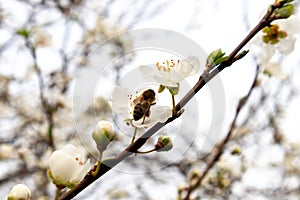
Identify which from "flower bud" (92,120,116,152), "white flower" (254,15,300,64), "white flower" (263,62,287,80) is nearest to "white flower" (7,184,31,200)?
"flower bud" (92,120,116,152)

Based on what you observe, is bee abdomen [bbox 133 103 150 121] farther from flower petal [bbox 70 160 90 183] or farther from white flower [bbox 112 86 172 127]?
flower petal [bbox 70 160 90 183]

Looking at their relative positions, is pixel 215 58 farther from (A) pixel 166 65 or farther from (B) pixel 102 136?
(B) pixel 102 136

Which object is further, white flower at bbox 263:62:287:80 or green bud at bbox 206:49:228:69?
white flower at bbox 263:62:287:80

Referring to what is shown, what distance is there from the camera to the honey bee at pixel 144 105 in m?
0.75

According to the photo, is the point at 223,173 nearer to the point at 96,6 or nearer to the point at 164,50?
the point at 164,50

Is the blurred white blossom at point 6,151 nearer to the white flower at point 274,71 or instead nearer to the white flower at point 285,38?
the white flower at point 274,71

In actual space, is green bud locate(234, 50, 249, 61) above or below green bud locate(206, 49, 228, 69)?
below

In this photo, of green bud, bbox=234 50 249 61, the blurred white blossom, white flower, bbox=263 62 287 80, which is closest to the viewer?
green bud, bbox=234 50 249 61

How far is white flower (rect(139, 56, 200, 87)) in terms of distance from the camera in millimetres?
758

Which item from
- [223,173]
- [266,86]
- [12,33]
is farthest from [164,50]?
[12,33]

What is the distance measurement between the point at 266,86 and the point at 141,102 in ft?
8.15

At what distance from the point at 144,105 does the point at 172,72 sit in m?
0.09

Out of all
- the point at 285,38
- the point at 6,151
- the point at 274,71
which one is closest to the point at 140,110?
the point at 285,38

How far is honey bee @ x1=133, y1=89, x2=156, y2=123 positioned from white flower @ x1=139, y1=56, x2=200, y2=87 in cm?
3
